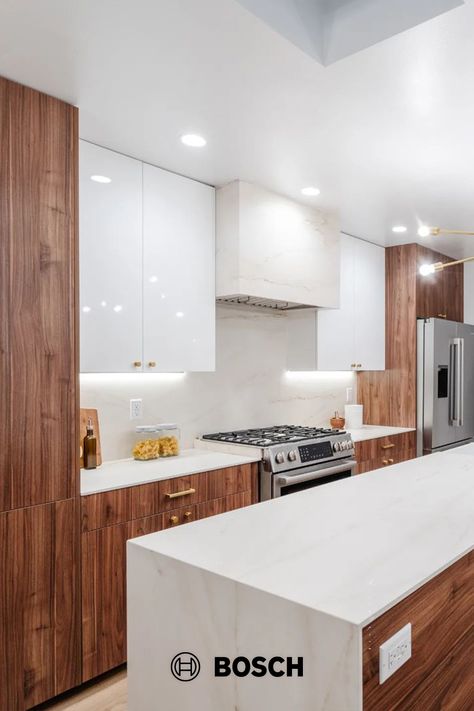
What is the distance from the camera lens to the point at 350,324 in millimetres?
4336

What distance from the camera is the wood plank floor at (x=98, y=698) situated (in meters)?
2.14

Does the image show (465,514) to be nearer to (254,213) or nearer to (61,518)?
(61,518)

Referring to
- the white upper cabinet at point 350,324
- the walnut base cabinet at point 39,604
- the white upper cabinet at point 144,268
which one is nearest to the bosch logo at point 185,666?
the walnut base cabinet at point 39,604

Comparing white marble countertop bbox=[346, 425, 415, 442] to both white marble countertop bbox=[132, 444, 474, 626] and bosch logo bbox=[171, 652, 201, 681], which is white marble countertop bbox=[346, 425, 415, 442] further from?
bosch logo bbox=[171, 652, 201, 681]

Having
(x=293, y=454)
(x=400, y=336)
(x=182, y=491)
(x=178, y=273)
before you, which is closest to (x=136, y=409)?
(x=182, y=491)

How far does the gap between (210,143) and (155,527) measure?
185 cm

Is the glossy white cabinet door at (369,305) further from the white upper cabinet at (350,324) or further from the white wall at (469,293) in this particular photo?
the white wall at (469,293)

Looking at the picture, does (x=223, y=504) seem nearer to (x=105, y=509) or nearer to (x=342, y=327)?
(x=105, y=509)

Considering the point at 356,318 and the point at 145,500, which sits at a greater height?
the point at 356,318

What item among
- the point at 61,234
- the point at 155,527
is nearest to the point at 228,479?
the point at 155,527

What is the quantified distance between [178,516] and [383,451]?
2.10 m

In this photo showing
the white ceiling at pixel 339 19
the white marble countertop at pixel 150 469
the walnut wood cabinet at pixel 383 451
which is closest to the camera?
the white ceiling at pixel 339 19

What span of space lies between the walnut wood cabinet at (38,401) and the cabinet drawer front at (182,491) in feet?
1.47

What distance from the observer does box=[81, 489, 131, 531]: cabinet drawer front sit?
2.23 metres
